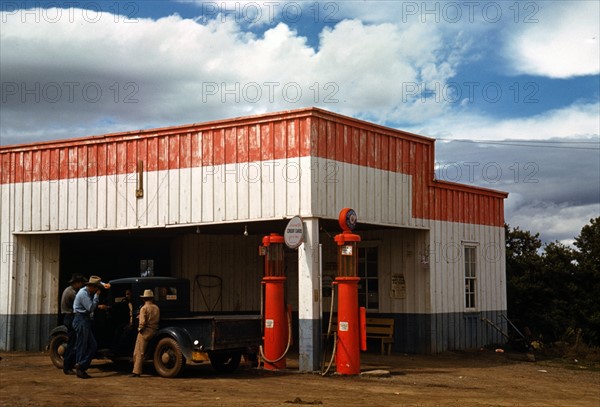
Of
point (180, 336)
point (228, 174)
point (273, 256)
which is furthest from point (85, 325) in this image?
point (228, 174)

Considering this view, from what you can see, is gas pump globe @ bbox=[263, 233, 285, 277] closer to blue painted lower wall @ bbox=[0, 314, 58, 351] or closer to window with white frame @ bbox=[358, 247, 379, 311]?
window with white frame @ bbox=[358, 247, 379, 311]

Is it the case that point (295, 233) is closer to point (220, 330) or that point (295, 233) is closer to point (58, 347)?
point (220, 330)

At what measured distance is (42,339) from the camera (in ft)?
72.0

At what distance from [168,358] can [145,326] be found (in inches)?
29.6

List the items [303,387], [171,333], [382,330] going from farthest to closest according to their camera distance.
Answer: [382,330]
[171,333]
[303,387]

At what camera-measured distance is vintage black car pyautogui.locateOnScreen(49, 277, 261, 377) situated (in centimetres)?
1526

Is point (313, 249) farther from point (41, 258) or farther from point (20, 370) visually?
point (41, 258)

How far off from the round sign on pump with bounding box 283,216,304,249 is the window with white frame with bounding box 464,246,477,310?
8.34 meters

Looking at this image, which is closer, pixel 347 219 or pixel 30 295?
pixel 347 219

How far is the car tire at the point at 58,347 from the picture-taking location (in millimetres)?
17000

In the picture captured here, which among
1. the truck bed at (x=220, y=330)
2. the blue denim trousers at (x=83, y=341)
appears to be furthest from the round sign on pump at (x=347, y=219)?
the blue denim trousers at (x=83, y=341)

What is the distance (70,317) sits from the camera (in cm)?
1681

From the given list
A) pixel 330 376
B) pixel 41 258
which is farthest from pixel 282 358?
pixel 41 258

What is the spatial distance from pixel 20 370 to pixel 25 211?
19.4 feet
